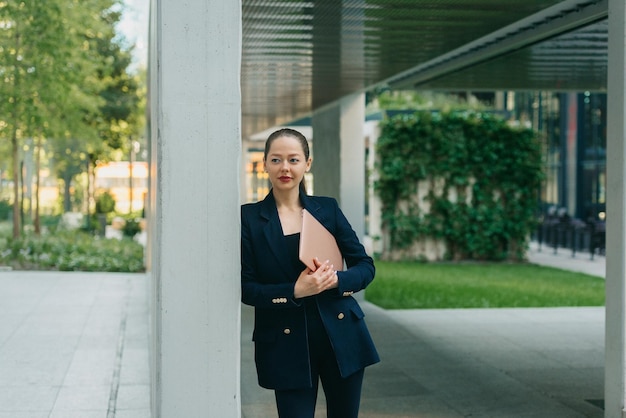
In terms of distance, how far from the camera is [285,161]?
392 cm

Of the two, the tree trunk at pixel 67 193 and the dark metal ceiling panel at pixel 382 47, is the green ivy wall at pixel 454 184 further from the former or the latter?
the tree trunk at pixel 67 193

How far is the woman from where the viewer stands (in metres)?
3.89

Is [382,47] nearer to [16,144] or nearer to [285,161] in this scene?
[285,161]

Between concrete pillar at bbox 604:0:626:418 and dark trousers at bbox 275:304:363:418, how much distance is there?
2152 millimetres

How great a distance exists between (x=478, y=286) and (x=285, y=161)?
12.0 m

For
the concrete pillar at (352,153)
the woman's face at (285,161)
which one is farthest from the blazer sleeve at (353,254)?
the concrete pillar at (352,153)

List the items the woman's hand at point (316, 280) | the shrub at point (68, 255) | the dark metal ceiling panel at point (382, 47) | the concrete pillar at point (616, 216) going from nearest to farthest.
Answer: the woman's hand at point (316, 280) → the concrete pillar at point (616, 216) → the dark metal ceiling panel at point (382, 47) → the shrub at point (68, 255)

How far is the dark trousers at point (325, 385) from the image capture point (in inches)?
155

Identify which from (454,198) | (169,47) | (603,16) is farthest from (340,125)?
(169,47)

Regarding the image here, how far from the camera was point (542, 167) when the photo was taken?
20.4 meters

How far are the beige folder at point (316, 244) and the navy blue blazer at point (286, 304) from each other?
5 cm

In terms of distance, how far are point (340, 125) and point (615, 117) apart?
7885mm

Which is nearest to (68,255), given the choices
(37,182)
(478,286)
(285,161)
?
(37,182)

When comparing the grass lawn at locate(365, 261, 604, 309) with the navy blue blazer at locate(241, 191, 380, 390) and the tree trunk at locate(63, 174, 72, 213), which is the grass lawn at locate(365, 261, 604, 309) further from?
the navy blue blazer at locate(241, 191, 380, 390)
